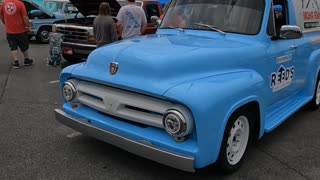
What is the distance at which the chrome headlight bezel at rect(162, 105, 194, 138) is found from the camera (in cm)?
357

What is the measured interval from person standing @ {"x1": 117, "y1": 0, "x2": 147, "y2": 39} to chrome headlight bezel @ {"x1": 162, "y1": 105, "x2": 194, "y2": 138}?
5.16 metres

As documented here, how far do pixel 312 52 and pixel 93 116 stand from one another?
141 inches

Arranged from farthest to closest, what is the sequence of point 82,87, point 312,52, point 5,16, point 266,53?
point 5,16 < point 312,52 < point 266,53 < point 82,87

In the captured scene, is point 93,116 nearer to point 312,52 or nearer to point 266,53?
point 266,53

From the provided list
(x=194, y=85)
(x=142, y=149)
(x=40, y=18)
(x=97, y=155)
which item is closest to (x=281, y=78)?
(x=194, y=85)

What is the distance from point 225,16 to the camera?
5016 mm

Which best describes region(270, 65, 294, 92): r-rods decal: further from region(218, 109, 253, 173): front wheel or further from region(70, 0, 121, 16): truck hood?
region(70, 0, 121, 16): truck hood

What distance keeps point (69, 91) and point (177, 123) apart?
1.56 metres

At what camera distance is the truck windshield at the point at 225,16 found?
4.95m

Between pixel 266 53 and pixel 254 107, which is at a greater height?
pixel 266 53

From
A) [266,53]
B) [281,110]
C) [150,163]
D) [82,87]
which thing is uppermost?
[266,53]

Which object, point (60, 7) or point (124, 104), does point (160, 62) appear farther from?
point (60, 7)

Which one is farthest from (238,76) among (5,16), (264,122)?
(5,16)

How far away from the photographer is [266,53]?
4836mm
